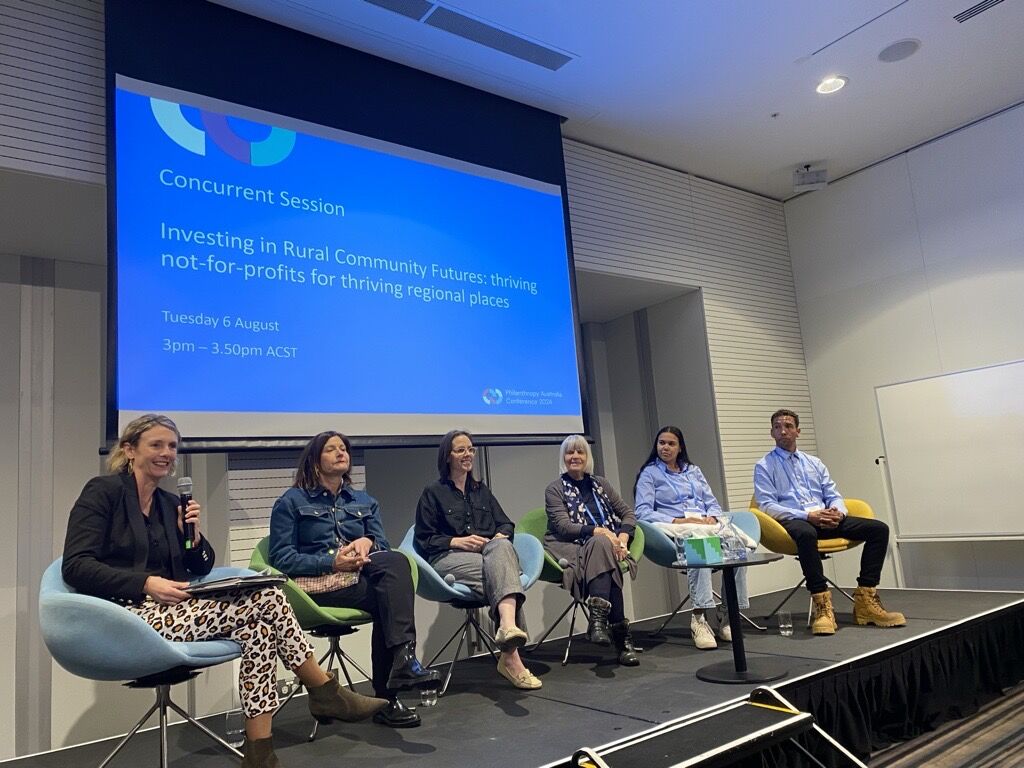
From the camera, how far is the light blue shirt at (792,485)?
13.6 ft

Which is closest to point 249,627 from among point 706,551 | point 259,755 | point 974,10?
point 259,755

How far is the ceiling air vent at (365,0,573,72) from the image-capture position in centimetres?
361

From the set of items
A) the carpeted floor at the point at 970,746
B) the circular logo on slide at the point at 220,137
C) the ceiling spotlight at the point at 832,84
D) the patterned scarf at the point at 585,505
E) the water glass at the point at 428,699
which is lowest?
the carpeted floor at the point at 970,746

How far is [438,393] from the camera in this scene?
385 centimetres

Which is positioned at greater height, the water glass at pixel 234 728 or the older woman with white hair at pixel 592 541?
the older woman with white hair at pixel 592 541

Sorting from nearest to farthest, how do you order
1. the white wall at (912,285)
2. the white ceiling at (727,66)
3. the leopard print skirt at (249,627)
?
the leopard print skirt at (249,627)
the white ceiling at (727,66)
the white wall at (912,285)

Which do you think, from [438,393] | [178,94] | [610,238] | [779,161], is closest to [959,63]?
[779,161]

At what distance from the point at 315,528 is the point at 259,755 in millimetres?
905

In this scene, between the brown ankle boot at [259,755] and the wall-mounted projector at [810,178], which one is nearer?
the brown ankle boot at [259,755]

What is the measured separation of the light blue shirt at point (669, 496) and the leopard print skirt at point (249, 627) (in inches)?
83.1

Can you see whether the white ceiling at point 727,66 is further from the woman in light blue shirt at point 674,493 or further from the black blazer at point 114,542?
the black blazer at point 114,542

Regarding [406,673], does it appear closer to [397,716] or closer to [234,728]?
[397,716]

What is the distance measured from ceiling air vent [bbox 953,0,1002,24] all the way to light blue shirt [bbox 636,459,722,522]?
2.80 metres

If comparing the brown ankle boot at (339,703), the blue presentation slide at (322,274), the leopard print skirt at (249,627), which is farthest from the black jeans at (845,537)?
the leopard print skirt at (249,627)
